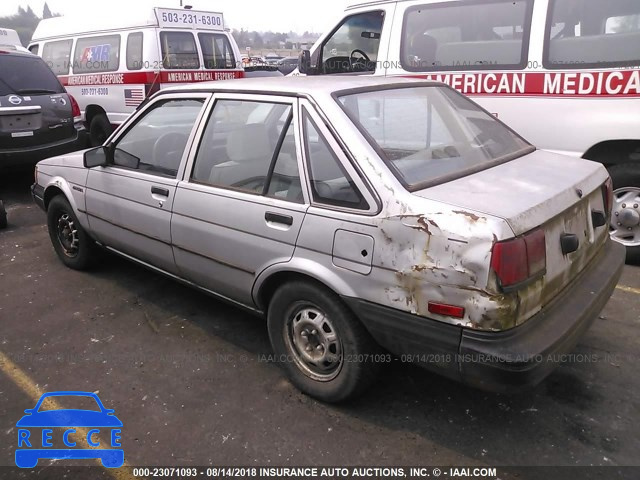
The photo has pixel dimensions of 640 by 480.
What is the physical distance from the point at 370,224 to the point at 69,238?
10.7 ft

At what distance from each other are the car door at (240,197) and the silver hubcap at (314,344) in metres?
0.32

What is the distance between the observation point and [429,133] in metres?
3.05

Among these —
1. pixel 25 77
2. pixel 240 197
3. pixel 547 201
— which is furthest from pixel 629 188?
pixel 25 77

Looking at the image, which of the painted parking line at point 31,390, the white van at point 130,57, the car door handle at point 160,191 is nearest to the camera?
the painted parking line at point 31,390

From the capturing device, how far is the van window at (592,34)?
418 cm

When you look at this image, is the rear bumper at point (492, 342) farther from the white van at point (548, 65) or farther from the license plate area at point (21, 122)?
the license plate area at point (21, 122)

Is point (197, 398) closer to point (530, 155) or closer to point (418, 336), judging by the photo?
point (418, 336)

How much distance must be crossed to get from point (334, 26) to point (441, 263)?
439 cm

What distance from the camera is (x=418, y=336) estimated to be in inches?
90.4

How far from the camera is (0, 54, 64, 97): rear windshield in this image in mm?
6926

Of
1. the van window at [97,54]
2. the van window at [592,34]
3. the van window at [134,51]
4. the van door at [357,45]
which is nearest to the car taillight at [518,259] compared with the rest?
the van window at [592,34]

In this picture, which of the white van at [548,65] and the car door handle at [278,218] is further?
the white van at [548,65]

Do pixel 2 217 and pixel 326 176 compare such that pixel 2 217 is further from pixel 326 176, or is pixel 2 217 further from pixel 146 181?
pixel 326 176

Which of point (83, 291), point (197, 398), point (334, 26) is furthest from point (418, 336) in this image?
point (334, 26)
